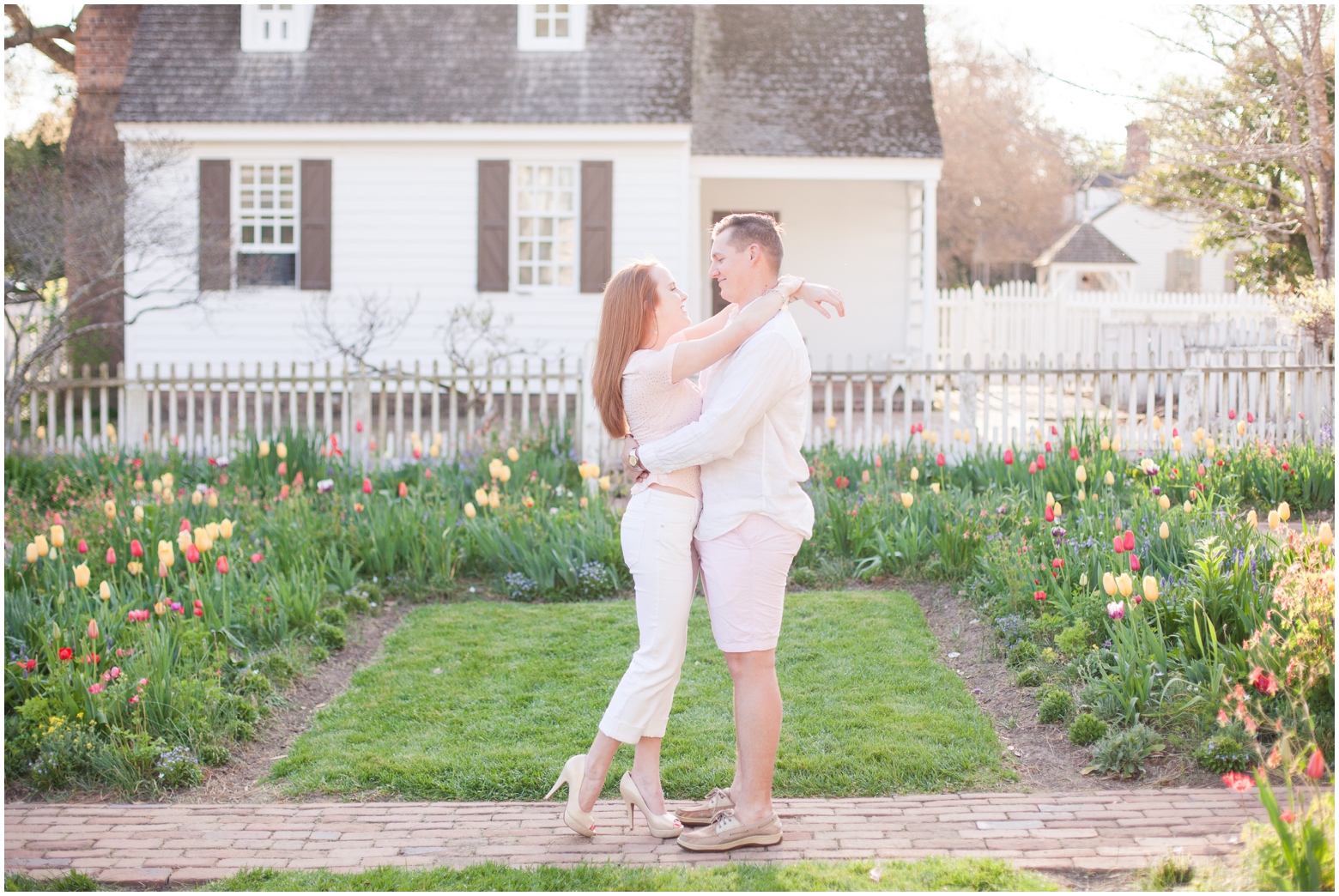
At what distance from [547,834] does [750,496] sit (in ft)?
4.25

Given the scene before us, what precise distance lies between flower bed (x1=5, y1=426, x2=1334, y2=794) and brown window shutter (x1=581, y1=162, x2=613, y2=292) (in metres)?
5.75

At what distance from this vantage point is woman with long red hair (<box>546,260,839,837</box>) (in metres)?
A: 3.60

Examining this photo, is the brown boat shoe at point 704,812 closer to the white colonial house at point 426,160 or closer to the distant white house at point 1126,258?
the white colonial house at point 426,160

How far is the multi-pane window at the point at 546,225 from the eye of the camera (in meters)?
14.4

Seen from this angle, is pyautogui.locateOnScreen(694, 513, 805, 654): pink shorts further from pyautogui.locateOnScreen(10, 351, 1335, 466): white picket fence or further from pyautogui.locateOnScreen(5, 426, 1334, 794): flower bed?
pyautogui.locateOnScreen(10, 351, 1335, 466): white picket fence

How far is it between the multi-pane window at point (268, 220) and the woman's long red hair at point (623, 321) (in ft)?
38.5

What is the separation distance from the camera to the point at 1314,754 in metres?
2.82

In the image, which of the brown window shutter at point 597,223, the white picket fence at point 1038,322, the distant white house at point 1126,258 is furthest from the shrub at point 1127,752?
the distant white house at point 1126,258

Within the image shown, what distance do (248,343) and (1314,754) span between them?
13672 millimetres

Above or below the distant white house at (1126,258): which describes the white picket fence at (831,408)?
below

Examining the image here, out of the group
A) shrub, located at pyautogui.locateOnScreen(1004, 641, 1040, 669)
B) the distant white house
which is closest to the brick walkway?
shrub, located at pyautogui.locateOnScreen(1004, 641, 1040, 669)

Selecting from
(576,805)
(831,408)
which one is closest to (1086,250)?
(831,408)

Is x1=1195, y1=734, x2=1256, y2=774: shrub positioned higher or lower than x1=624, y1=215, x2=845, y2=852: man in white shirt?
lower

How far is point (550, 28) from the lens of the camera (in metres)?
14.7
